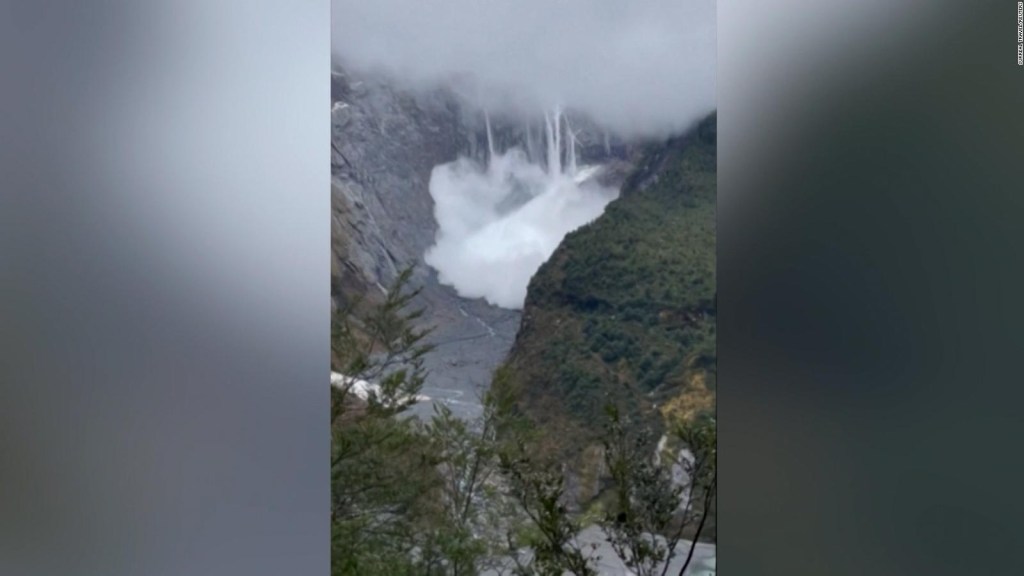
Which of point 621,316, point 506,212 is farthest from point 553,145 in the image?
point 621,316

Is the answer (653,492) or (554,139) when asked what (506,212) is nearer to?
(554,139)

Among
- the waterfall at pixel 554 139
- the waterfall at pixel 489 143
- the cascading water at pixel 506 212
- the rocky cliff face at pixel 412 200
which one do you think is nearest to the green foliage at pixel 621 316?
the cascading water at pixel 506 212

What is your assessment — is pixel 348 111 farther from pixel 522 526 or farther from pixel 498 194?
pixel 522 526

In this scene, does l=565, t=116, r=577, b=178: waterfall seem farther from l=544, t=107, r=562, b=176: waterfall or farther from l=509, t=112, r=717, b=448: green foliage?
l=509, t=112, r=717, b=448: green foliage

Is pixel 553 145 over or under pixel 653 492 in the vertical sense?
Answer: over

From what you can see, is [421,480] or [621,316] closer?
[421,480]

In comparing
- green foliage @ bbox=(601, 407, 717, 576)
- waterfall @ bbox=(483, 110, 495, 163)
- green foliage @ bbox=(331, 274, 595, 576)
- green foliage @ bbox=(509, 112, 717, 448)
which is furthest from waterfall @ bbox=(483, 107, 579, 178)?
green foliage @ bbox=(601, 407, 717, 576)

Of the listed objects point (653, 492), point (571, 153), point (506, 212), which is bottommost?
point (653, 492)

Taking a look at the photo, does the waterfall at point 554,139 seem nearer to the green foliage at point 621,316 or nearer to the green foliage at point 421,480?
the green foliage at point 621,316

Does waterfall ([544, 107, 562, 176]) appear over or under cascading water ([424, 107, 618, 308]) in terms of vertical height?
over
